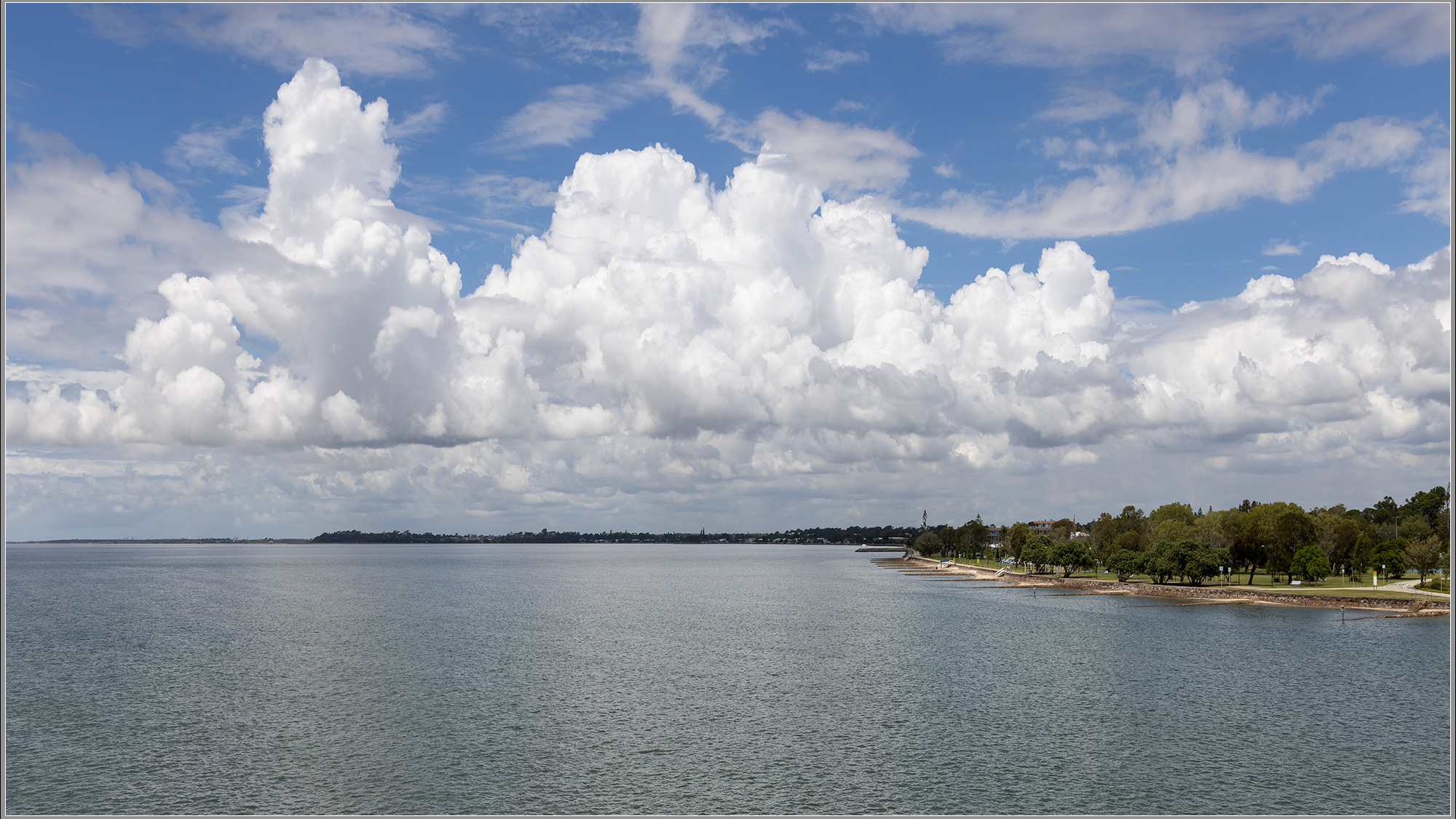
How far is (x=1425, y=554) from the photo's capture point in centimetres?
12338

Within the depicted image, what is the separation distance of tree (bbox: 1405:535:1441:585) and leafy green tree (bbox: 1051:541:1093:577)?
61506 mm

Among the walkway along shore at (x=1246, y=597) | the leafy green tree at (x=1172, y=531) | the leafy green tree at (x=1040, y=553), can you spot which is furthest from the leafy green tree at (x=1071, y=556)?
the leafy green tree at (x=1172, y=531)

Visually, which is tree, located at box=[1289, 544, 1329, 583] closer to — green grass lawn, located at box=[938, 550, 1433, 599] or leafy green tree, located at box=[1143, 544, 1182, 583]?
green grass lawn, located at box=[938, 550, 1433, 599]

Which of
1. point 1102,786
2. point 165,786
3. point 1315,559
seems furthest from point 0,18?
point 1315,559

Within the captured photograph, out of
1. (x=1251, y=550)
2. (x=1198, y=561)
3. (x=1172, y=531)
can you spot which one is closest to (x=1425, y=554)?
(x=1251, y=550)

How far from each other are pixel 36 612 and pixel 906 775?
131 meters

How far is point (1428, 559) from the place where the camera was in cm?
12319

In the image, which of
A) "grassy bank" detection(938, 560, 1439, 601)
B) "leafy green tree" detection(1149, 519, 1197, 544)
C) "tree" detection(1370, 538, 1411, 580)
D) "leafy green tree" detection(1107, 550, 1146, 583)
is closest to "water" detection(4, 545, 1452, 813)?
"grassy bank" detection(938, 560, 1439, 601)

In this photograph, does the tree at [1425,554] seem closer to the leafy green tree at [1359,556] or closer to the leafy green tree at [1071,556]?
the leafy green tree at [1359,556]

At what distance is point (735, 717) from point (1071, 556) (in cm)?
14548

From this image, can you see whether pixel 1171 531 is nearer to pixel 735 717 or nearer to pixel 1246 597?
pixel 1246 597

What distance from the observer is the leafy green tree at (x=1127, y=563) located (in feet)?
511

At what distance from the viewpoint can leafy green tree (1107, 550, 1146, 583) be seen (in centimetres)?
15562

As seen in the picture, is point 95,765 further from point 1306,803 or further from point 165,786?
point 1306,803
